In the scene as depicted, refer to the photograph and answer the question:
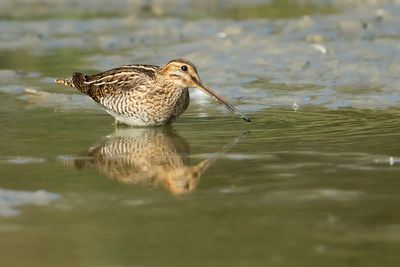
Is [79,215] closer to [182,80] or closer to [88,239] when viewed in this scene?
[88,239]

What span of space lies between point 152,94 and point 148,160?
210cm

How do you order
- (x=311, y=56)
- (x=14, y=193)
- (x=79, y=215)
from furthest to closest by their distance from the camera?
1. (x=311, y=56)
2. (x=14, y=193)
3. (x=79, y=215)

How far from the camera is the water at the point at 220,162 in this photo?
629 cm

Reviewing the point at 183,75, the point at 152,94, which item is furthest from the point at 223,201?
the point at 152,94

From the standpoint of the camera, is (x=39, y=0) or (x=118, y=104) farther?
(x=39, y=0)

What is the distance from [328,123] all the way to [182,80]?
58.3 inches

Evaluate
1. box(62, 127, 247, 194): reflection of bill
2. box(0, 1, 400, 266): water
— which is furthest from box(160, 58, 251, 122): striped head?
box(62, 127, 247, 194): reflection of bill

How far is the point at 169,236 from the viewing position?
645cm

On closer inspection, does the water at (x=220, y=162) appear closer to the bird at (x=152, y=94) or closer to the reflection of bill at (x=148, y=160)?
the reflection of bill at (x=148, y=160)

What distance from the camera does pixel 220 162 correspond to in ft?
28.1

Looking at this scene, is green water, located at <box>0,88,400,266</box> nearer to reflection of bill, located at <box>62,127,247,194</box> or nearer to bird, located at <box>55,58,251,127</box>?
reflection of bill, located at <box>62,127,247,194</box>

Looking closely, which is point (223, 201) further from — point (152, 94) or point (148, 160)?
point (152, 94)

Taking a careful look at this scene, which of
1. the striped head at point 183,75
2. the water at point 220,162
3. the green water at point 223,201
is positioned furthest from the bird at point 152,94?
A: the green water at point 223,201

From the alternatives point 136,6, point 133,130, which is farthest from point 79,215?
point 136,6
